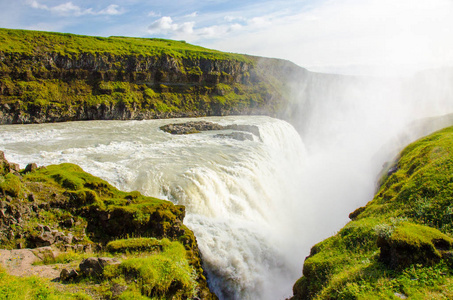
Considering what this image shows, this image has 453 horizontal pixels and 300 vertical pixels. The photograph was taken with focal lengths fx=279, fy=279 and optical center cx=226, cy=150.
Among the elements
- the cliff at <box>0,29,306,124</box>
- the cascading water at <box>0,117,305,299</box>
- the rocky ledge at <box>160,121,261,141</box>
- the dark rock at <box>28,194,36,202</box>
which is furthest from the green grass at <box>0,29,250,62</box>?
the dark rock at <box>28,194,36,202</box>

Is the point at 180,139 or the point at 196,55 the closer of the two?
the point at 180,139

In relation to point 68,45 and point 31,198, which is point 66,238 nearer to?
point 31,198

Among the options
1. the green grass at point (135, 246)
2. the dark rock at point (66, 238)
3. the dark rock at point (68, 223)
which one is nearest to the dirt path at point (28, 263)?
the dark rock at point (66, 238)

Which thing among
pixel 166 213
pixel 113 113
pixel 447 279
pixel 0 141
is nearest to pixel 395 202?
pixel 447 279

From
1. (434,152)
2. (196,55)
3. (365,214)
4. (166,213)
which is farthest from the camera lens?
(196,55)

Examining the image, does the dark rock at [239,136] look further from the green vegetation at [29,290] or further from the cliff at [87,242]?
the green vegetation at [29,290]

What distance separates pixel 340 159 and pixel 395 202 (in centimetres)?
3647

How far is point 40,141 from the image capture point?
25.9 m

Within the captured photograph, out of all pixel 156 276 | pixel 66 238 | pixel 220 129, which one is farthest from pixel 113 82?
pixel 156 276

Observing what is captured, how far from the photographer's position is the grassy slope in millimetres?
6172

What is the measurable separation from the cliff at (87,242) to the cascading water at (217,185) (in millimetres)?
2756

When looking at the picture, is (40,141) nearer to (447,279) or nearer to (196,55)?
(447,279)

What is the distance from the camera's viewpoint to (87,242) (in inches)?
370

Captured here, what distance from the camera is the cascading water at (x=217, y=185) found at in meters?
12.7
